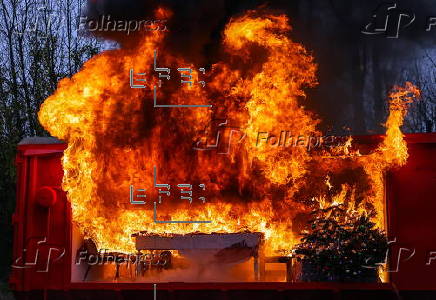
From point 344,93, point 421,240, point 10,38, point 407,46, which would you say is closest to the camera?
point 421,240

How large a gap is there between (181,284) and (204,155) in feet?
6.80

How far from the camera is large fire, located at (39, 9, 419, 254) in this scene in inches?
325

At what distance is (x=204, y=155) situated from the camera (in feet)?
28.5

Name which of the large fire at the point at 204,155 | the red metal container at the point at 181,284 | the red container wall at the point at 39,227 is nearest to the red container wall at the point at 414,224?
the red metal container at the point at 181,284

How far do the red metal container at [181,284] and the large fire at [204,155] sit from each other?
254mm

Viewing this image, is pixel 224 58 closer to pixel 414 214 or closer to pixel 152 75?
pixel 152 75

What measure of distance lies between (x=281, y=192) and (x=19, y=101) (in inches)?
626

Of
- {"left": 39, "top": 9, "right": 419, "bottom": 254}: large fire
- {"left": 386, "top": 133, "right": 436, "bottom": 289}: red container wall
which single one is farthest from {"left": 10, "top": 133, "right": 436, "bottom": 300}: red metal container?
{"left": 39, "top": 9, "right": 419, "bottom": 254}: large fire

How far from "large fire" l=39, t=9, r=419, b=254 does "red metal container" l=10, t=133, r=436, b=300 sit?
0.25 meters


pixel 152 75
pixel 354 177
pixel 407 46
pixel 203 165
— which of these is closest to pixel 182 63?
pixel 152 75

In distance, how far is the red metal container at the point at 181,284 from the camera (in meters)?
7.57

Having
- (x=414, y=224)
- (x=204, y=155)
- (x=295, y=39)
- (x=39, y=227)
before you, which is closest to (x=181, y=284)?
(x=204, y=155)

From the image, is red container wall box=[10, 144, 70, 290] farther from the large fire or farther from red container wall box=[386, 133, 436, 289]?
red container wall box=[386, 133, 436, 289]

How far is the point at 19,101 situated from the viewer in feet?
70.8
